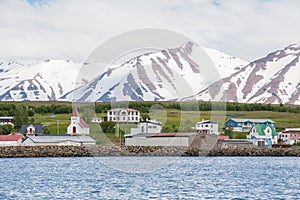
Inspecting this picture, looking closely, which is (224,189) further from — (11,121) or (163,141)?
(11,121)

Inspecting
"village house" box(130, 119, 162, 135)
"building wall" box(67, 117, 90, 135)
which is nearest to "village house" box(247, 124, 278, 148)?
"village house" box(130, 119, 162, 135)

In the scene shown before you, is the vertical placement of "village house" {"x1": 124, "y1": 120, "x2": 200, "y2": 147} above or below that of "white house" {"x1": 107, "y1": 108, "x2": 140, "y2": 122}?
below

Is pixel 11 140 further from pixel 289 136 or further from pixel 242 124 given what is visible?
pixel 242 124

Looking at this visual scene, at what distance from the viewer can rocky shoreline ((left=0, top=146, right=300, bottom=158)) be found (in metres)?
Result: 102

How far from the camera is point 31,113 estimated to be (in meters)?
175

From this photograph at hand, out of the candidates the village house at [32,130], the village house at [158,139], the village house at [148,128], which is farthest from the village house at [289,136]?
the village house at [32,130]

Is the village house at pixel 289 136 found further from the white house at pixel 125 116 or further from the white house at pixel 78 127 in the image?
the white house at pixel 78 127

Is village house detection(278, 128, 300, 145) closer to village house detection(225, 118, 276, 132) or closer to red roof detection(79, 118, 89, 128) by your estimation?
village house detection(225, 118, 276, 132)

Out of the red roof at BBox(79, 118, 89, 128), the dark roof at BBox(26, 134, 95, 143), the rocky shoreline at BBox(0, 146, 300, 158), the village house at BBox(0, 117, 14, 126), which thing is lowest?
the rocky shoreline at BBox(0, 146, 300, 158)

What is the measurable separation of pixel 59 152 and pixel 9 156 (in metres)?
8.17

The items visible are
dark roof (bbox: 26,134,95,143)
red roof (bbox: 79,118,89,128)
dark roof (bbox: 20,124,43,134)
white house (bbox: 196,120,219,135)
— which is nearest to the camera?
dark roof (bbox: 26,134,95,143)

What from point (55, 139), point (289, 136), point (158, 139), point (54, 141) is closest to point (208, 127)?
point (289, 136)

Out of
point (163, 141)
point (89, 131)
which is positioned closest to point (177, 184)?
point (163, 141)

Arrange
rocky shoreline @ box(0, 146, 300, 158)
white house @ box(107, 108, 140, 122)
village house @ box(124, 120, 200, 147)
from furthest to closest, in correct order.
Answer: white house @ box(107, 108, 140, 122)
village house @ box(124, 120, 200, 147)
rocky shoreline @ box(0, 146, 300, 158)
